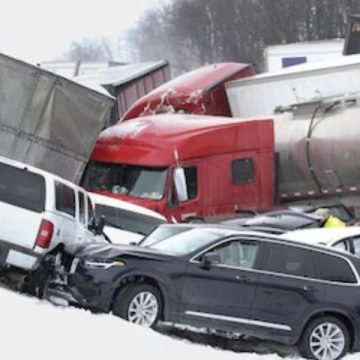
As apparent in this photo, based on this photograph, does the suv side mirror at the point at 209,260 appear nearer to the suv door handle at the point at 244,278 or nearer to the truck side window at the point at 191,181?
the suv door handle at the point at 244,278

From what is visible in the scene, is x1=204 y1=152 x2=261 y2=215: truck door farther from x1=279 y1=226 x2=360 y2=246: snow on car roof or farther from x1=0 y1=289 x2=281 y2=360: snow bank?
x1=0 y1=289 x2=281 y2=360: snow bank

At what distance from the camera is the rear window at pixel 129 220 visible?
15.8 meters

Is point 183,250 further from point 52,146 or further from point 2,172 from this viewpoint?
point 52,146

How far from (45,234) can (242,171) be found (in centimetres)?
850

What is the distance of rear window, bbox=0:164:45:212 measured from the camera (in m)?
11.4

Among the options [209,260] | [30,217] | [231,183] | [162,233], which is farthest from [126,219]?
[209,260]

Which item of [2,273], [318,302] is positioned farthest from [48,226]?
[318,302]

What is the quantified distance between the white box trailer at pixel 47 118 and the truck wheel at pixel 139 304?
24.0 ft

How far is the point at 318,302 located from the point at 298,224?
216 inches

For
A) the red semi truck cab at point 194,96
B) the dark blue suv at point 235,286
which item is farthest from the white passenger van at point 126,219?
the red semi truck cab at point 194,96

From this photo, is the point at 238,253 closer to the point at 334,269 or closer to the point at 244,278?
the point at 244,278

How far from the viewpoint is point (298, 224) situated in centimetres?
1614

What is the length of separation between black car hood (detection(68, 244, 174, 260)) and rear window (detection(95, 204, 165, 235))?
483 centimetres

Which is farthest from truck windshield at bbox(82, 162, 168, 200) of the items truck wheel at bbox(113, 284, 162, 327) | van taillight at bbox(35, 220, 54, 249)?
truck wheel at bbox(113, 284, 162, 327)
